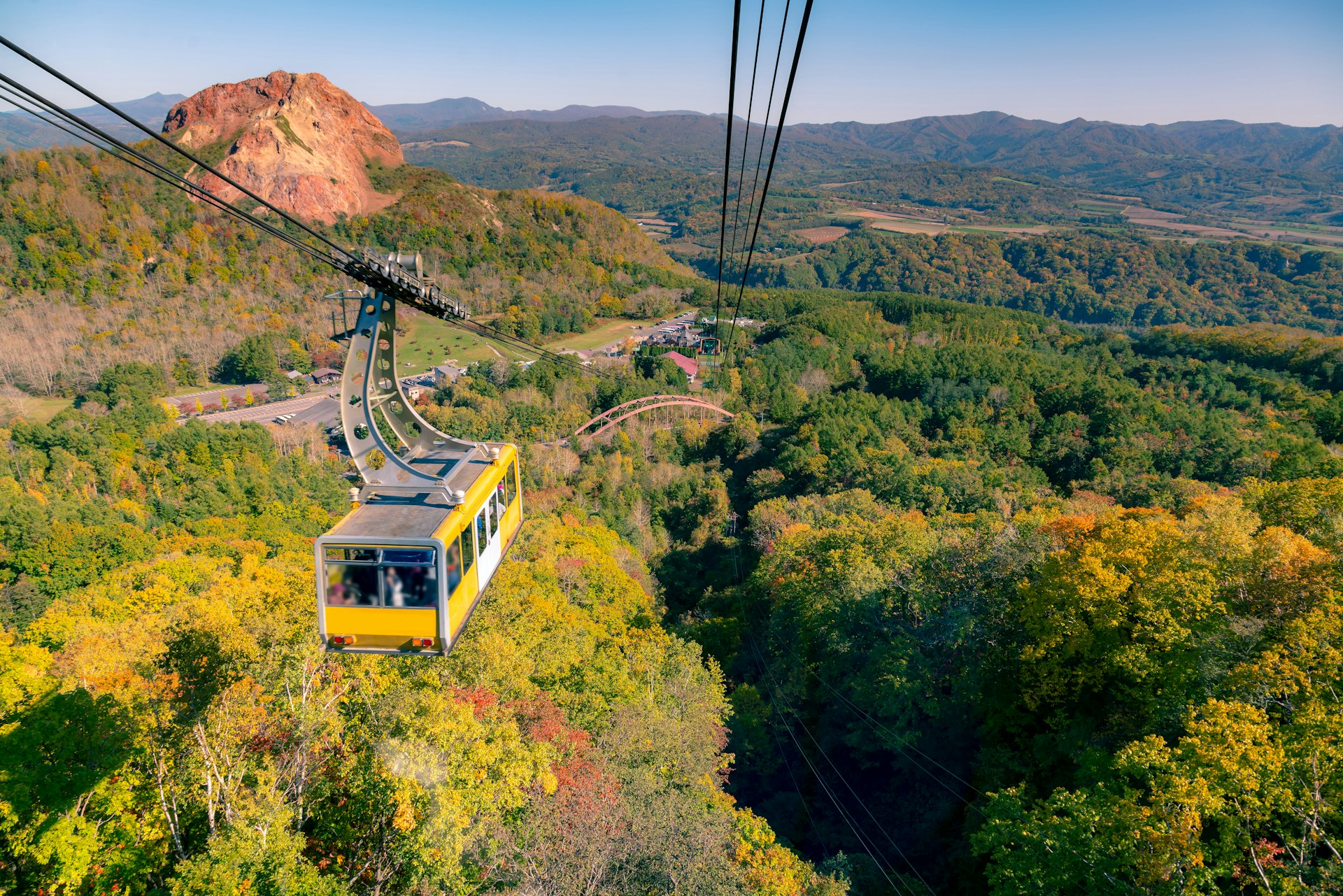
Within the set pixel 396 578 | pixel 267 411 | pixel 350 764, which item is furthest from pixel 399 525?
pixel 267 411

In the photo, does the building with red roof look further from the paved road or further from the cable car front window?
the cable car front window

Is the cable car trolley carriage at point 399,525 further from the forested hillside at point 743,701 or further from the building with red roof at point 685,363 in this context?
the building with red roof at point 685,363

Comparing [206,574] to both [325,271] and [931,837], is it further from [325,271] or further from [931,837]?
[325,271]

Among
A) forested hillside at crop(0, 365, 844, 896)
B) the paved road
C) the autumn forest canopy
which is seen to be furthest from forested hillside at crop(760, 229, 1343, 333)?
forested hillside at crop(0, 365, 844, 896)

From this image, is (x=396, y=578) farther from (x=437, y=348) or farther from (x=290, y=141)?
(x=290, y=141)

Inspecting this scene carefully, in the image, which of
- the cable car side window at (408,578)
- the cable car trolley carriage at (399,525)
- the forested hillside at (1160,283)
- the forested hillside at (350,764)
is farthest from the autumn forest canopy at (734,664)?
the forested hillside at (1160,283)

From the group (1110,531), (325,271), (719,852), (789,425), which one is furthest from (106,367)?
(1110,531)
